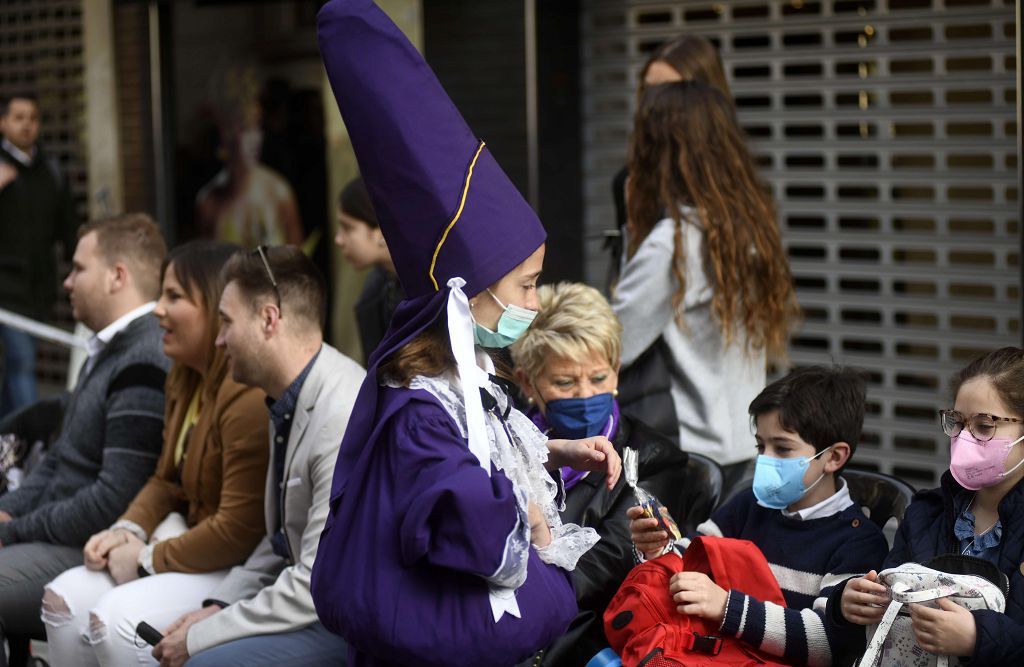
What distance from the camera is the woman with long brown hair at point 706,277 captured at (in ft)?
14.1

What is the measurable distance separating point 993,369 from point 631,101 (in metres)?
4.67

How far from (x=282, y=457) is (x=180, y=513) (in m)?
0.84

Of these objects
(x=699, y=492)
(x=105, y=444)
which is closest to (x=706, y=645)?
(x=699, y=492)

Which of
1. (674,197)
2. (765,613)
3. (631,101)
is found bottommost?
(765,613)

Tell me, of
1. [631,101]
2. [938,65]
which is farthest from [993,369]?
[631,101]

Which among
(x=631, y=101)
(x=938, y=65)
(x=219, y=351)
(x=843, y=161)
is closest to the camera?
(x=219, y=351)

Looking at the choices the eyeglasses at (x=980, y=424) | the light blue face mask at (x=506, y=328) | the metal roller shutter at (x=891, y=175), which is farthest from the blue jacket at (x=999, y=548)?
the metal roller shutter at (x=891, y=175)

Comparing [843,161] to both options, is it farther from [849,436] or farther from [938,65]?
[849,436]

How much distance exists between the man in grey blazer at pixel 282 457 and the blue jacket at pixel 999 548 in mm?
1507

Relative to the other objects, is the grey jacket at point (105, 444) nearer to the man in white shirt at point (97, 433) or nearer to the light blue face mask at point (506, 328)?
the man in white shirt at point (97, 433)

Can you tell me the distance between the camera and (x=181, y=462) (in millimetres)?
4352

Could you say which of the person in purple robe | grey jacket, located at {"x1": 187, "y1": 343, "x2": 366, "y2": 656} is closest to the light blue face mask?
the person in purple robe

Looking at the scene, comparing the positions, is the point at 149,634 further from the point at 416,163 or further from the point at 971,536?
the point at 971,536

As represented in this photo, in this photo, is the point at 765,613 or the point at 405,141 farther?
the point at 765,613
